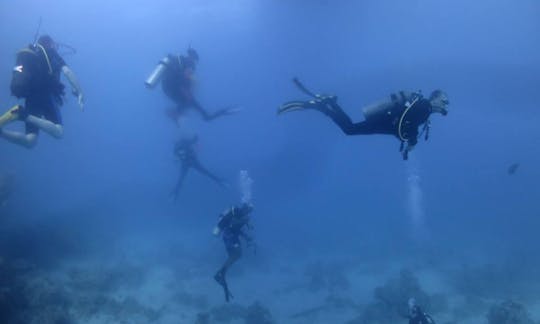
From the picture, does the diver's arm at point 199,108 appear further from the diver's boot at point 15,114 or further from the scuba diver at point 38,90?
the diver's boot at point 15,114

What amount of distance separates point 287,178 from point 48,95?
158ft

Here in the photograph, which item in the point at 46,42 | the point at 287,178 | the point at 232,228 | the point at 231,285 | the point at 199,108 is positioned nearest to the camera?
the point at 46,42

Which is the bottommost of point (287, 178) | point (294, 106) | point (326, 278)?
point (294, 106)

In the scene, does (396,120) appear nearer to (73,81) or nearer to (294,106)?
(294,106)

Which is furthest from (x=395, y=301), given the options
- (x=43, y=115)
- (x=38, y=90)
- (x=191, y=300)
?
(x=38, y=90)

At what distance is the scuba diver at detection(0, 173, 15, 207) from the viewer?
89.4 ft

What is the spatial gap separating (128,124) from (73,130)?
2908 centimetres

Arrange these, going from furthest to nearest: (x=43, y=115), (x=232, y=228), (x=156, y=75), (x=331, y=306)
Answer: (x=331, y=306) < (x=232, y=228) < (x=156, y=75) < (x=43, y=115)

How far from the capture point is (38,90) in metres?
9.86

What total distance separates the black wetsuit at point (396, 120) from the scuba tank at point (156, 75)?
4.97m

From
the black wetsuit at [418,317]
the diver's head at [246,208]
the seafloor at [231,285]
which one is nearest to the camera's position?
the black wetsuit at [418,317]

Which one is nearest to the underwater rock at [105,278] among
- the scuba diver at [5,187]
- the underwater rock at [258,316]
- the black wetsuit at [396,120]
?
the underwater rock at [258,316]

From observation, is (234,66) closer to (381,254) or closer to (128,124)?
(128,124)

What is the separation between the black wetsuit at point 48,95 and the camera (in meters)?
9.77
